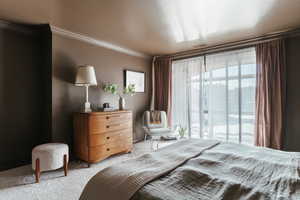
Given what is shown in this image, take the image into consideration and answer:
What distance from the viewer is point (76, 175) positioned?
2.56 meters

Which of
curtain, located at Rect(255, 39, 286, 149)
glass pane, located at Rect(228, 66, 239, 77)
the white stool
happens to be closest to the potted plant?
the white stool

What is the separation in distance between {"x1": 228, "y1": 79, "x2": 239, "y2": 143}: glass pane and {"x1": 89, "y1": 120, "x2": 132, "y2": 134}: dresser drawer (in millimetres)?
2413

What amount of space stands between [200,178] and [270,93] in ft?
9.84

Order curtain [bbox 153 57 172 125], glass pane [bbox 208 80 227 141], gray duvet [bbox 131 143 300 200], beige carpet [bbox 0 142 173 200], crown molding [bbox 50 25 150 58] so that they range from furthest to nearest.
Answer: curtain [bbox 153 57 172 125] → glass pane [bbox 208 80 227 141] → crown molding [bbox 50 25 150 58] → beige carpet [bbox 0 142 173 200] → gray duvet [bbox 131 143 300 200]

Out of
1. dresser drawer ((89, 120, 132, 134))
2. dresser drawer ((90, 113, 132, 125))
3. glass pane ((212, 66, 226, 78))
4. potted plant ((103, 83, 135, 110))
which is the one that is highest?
glass pane ((212, 66, 226, 78))

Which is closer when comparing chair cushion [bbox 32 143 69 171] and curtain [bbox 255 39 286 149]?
chair cushion [bbox 32 143 69 171]

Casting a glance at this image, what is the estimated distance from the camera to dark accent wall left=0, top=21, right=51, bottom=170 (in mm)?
2750

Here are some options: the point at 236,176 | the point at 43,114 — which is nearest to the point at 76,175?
the point at 43,114

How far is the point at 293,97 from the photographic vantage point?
3.09 metres

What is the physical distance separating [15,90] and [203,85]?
4040 millimetres

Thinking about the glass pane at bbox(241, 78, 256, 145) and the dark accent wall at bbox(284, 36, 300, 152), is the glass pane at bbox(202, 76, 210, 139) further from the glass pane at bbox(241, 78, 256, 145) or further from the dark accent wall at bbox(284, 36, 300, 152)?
the dark accent wall at bbox(284, 36, 300, 152)

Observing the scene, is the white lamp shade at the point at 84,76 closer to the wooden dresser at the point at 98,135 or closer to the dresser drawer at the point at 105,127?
the wooden dresser at the point at 98,135

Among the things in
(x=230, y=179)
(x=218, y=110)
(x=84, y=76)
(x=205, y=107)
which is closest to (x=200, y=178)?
(x=230, y=179)

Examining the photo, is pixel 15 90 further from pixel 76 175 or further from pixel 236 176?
pixel 236 176
